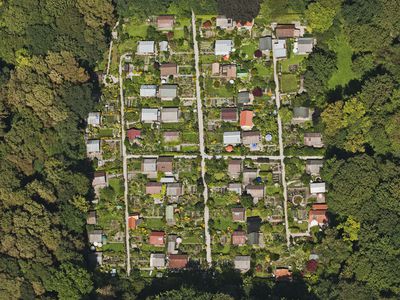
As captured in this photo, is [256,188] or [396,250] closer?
[396,250]

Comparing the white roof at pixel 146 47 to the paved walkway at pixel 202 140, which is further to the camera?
the white roof at pixel 146 47

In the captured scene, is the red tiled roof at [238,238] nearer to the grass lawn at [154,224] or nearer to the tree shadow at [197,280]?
the tree shadow at [197,280]

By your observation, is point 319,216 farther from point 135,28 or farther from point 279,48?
point 135,28

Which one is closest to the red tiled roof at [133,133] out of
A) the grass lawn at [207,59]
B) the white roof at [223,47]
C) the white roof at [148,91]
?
the white roof at [148,91]

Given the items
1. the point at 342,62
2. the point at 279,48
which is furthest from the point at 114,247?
the point at 342,62

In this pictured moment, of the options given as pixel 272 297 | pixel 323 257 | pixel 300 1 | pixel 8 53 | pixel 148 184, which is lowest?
pixel 272 297

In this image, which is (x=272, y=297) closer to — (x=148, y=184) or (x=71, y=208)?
(x=148, y=184)

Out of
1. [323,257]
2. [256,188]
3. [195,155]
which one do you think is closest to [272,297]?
[323,257]
